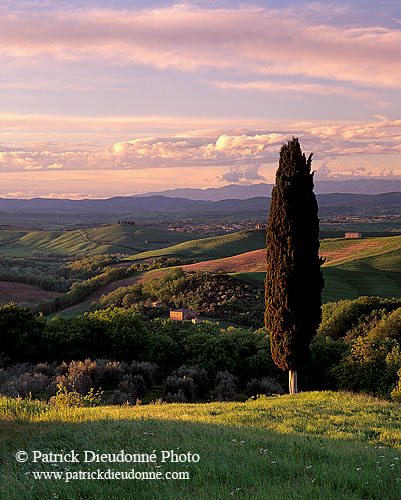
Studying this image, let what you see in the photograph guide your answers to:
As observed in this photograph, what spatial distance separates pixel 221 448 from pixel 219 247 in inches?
5407

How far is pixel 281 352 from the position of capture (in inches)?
860

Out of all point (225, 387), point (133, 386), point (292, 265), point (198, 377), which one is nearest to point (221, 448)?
point (133, 386)

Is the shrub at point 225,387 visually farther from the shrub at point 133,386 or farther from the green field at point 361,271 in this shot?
the green field at point 361,271

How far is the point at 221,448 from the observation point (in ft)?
29.0

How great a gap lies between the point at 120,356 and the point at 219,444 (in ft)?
62.8

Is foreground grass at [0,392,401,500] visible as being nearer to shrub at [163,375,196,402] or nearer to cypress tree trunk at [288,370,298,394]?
shrub at [163,375,196,402]

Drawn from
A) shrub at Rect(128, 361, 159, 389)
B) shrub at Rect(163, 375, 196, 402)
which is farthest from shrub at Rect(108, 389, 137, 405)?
shrub at Rect(128, 361, 159, 389)

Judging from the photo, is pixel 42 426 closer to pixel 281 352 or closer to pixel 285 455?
pixel 285 455

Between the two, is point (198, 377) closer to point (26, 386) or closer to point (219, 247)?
point (26, 386)

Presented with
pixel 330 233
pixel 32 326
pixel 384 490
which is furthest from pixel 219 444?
pixel 330 233

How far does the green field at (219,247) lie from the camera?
134750 millimetres

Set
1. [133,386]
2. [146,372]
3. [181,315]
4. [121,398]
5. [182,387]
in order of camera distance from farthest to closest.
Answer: [181,315] < [146,372] < [182,387] < [133,386] < [121,398]

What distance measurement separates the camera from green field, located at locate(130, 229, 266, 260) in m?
135

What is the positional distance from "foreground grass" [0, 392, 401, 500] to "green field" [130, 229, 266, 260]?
117 m
